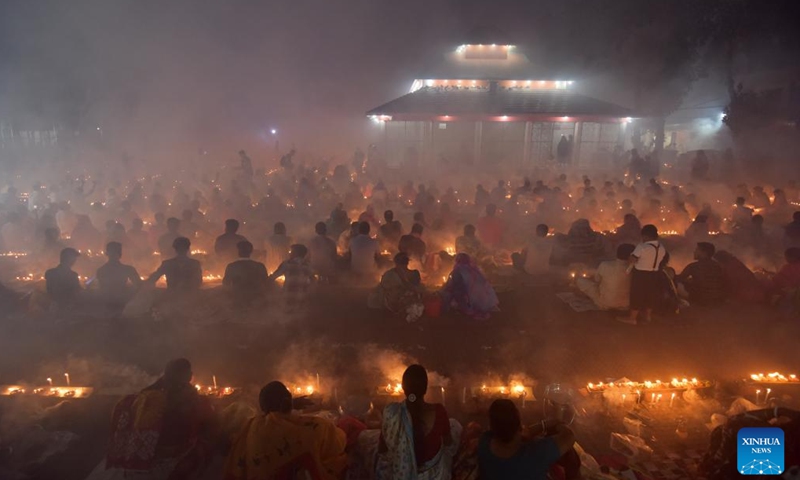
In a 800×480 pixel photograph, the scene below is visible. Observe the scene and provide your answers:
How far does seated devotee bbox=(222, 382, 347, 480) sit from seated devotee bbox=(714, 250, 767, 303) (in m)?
6.24

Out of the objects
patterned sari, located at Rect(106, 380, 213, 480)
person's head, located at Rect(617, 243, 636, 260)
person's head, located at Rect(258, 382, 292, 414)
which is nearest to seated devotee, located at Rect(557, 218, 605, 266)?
person's head, located at Rect(617, 243, 636, 260)

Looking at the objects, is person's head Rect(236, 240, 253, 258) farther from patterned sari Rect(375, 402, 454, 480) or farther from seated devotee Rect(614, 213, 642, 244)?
seated devotee Rect(614, 213, 642, 244)

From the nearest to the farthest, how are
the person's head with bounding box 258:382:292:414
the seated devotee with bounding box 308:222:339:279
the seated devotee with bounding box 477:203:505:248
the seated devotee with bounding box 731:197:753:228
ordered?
the person's head with bounding box 258:382:292:414 < the seated devotee with bounding box 308:222:339:279 < the seated devotee with bounding box 477:203:505:248 < the seated devotee with bounding box 731:197:753:228

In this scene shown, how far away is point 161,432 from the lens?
3.54 meters

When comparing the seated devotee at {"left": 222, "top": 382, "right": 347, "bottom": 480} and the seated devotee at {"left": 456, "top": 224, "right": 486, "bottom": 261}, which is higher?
the seated devotee at {"left": 456, "top": 224, "right": 486, "bottom": 261}

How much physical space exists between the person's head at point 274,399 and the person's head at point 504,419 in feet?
4.30

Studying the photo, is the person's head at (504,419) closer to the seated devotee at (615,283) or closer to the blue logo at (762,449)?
the blue logo at (762,449)

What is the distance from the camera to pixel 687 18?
26000mm

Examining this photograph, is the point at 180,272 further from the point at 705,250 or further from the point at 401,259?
the point at 705,250

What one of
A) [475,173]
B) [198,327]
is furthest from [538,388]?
[475,173]

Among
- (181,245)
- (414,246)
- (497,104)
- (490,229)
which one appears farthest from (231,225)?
(497,104)

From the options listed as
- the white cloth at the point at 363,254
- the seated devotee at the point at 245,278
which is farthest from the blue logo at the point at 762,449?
the seated devotee at the point at 245,278

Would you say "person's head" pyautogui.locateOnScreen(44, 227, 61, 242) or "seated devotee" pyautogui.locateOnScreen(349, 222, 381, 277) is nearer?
"seated devotee" pyautogui.locateOnScreen(349, 222, 381, 277)

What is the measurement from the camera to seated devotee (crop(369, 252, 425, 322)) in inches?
254
